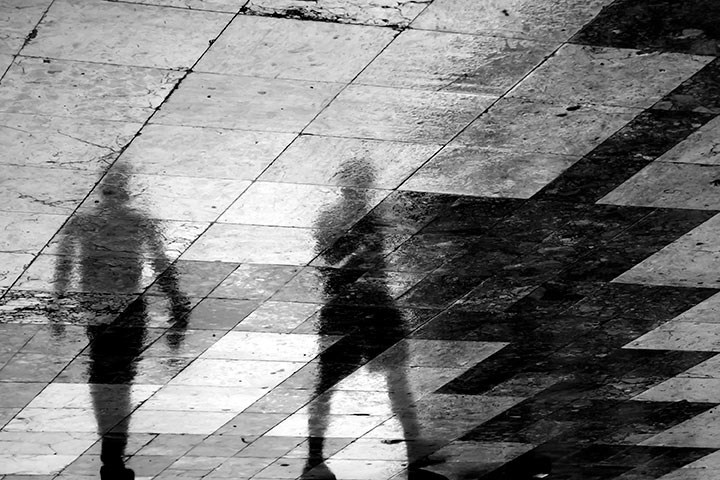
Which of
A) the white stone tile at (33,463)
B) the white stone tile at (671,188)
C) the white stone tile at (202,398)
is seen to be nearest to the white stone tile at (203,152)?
the white stone tile at (671,188)

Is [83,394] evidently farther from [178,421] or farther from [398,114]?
[398,114]

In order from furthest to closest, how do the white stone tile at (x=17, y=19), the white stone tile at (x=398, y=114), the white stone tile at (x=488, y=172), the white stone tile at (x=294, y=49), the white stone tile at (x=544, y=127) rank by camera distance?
the white stone tile at (x=488, y=172) → the white stone tile at (x=544, y=127) → the white stone tile at (x=398, y=114) → the white stone tile at (x=294, y=49) → the white stone tile at (x=17, y=19)

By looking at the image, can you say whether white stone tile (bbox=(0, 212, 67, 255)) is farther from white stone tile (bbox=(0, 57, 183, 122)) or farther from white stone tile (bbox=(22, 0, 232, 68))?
white stone tile (bbox=(22, 0, 232, 68))

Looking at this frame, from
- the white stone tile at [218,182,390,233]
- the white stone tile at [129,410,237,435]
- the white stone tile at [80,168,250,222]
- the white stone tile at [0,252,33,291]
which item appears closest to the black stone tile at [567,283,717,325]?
the white stone tile at [218,182,390,233]

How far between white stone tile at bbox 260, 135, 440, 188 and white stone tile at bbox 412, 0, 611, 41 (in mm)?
1236

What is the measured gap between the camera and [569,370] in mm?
11078

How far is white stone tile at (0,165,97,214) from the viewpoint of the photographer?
7.16 metres

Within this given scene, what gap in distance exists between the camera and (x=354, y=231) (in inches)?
324

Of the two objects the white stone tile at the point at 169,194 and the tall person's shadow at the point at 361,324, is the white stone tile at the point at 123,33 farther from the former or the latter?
the tall person's shadow at the point at 361,324

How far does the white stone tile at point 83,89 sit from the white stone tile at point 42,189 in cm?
71

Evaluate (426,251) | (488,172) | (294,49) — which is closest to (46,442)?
(426,251)

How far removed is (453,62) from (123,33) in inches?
73.9

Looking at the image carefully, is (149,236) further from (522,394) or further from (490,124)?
(522,394)

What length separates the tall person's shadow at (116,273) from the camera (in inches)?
307
